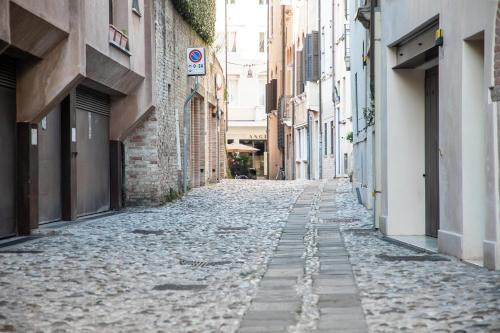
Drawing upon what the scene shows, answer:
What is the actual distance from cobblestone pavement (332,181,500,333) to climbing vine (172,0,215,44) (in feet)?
44.9

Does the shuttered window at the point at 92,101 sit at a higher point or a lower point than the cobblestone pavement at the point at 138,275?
higher

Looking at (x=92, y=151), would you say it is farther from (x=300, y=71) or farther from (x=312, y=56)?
(x=300, y=71)

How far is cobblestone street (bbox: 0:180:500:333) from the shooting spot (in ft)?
19.4

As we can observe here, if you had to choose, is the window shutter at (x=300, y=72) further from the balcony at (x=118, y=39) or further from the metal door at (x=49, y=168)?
the metal door at (x=49, y=168)

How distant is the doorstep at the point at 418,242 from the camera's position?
413 inches

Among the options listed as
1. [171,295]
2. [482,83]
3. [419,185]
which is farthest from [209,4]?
[171,295]

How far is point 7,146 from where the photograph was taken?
12.2 m

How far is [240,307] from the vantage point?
21.3ft

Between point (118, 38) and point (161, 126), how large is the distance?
4157mm

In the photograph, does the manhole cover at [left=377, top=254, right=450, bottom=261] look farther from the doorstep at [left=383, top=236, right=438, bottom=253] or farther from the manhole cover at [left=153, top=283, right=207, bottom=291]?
the manhole cover at [left=153, top=283, right=207, bottom=291]

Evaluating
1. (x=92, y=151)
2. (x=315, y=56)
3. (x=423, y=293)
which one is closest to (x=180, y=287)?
(x=423, y=293)

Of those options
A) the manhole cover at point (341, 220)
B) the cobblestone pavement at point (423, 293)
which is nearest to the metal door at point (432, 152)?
the cobblestone pavement at point (423, 293)

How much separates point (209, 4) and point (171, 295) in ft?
70.4

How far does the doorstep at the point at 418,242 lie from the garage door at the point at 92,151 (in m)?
6.41
